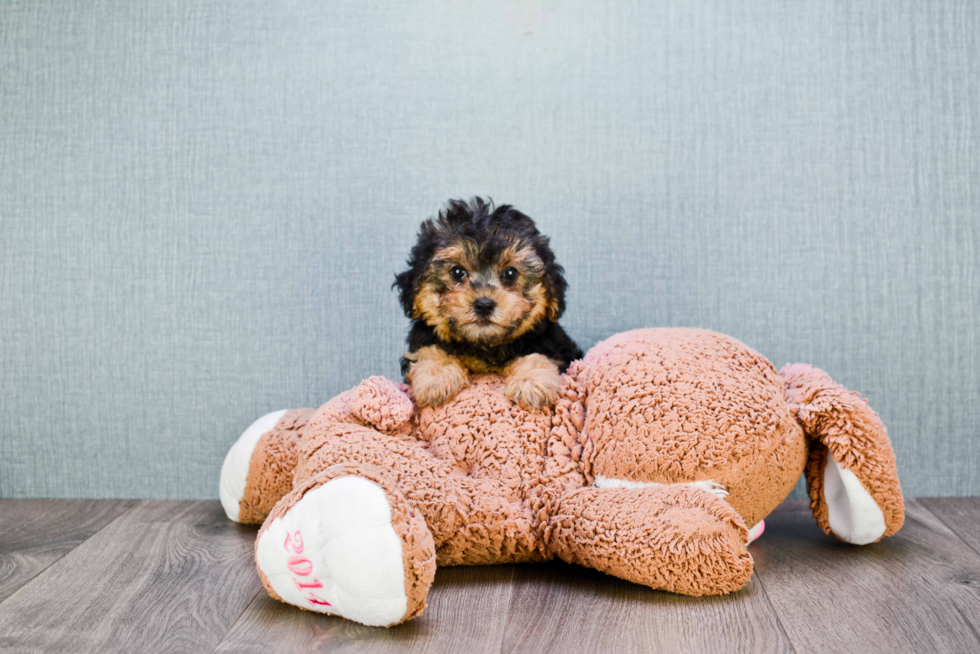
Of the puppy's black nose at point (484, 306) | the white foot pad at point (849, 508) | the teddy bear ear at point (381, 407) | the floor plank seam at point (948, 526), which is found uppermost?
the puppy's black nose at point (484, 306)

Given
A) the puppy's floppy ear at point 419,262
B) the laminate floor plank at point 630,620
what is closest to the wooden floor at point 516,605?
the laminate floor plank at point 630,620

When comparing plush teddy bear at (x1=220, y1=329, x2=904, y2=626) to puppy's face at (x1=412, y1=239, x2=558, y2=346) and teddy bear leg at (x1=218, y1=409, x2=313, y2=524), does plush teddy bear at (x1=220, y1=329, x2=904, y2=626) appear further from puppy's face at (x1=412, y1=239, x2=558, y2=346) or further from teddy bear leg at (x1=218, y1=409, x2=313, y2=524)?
puppy's face at (x1=412, y1=239, x2=558, y2=346)

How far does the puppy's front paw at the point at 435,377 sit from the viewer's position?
1.68 metres

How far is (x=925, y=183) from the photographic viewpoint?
Answer: 214 cm

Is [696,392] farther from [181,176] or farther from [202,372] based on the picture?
[181,176]

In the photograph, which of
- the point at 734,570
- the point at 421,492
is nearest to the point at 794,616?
the point at 734,570

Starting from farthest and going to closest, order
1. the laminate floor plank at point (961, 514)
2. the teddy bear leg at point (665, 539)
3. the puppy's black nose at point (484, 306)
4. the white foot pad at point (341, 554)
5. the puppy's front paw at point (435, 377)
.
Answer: the laminate floor plank at point (961, 514)
the puppy's front paw at point (435, 377)
the puppy's black nose at point (484, 306)
the teddy bear leg at point (665, 539)
the white foot pad at point (341, 554)

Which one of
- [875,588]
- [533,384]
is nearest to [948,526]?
[875,588]

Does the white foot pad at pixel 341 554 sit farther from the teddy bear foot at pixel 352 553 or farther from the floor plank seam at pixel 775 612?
the floor plank seam at pixel 775 612

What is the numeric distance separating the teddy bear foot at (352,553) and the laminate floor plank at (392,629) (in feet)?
0.11

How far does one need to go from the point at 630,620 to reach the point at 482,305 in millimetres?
666

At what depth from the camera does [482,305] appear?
61.9 inches

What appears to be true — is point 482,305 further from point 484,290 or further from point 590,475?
point 590,475

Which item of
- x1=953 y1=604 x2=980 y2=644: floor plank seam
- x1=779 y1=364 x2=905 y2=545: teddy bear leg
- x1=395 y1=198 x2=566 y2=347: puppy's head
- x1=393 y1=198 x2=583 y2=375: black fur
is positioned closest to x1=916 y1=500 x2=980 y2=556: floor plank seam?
x1=779 y1=364 x2=905 y2=545: teddy bear leg
